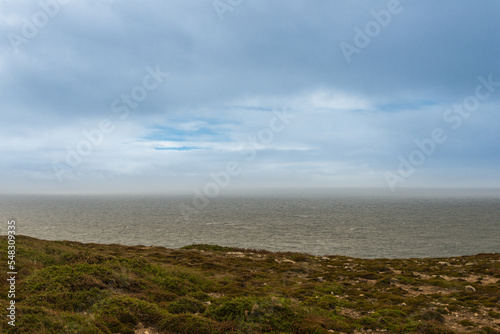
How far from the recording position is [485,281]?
83.5 ft

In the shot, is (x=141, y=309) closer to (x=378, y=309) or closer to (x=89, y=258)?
(x=89, y=258)

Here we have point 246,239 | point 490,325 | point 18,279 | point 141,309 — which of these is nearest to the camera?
point 141,309

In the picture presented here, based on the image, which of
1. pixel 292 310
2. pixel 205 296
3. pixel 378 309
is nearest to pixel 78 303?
pixel 205 296

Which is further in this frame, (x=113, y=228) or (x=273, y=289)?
(x=113, y=228)

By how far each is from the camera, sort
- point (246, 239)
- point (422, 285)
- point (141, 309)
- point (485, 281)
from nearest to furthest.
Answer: point (141, 309), point (422, 285), point (485, 281), point (246, 239)

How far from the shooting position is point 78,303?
46.5 ft

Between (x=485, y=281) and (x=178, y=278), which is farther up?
(x=178, y=278)

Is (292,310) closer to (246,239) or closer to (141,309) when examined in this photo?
(141,309)

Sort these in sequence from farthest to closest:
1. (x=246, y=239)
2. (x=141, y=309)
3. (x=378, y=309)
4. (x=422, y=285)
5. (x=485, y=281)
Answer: (x=246, y=239)
(x=485, y=281)
(x=422, y=285)
(x=378, y=309)
(x=141, y=309)

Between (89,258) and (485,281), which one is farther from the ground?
(89,258)

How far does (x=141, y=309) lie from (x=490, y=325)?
1706 cm

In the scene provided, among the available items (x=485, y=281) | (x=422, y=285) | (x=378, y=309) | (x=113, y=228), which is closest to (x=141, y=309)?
(x=378, y=309)

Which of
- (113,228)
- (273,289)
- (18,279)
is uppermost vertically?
(18,279)

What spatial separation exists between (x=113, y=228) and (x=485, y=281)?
257 feet
